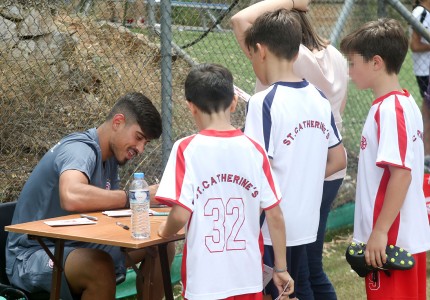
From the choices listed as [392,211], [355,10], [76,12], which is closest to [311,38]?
[392,211]

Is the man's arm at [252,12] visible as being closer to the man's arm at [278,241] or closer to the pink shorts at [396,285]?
the man's arm at [278,241]

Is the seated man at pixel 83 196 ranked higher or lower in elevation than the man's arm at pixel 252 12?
lower

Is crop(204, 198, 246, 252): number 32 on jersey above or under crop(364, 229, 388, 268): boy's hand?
above

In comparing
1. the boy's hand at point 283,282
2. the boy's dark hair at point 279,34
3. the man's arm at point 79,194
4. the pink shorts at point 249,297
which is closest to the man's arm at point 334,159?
the boy's dark hair at point 279,34

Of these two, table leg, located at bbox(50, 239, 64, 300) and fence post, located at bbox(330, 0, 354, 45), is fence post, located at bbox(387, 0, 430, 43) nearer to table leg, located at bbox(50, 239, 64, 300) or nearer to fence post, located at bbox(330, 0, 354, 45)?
→ fence post, located at bbox(330, 0, 354, 45)

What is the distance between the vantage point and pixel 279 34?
3648 millimetres

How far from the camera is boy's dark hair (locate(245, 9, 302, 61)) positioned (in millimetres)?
3653

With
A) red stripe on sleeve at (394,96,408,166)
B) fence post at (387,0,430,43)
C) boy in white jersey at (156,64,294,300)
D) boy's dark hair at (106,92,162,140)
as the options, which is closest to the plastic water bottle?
boy in white jersey at (156,64,294,300)

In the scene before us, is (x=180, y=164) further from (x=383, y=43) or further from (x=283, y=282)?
(x=383, y=43)

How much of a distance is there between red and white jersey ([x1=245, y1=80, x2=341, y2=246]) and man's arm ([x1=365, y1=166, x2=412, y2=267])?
0.31m

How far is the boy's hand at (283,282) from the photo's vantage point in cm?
347

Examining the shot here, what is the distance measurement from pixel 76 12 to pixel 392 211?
366 centimetres

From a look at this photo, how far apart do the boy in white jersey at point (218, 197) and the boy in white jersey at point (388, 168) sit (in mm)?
527

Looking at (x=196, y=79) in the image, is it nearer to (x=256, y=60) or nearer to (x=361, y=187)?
(x=256, y=60)
